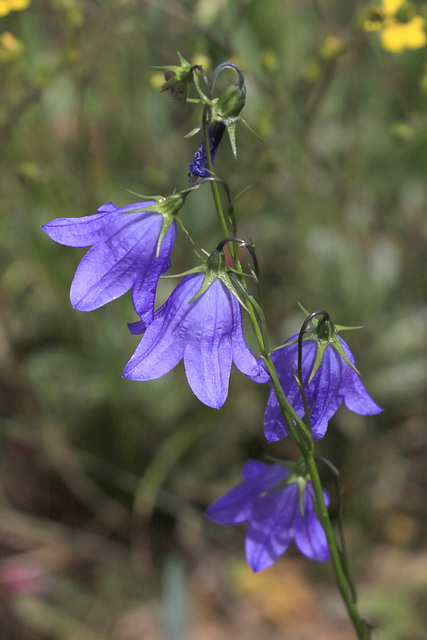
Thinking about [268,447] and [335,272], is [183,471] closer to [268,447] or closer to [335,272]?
[268,447]

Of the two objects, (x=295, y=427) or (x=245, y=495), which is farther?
(x=245, y=495)

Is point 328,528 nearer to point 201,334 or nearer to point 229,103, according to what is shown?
point 201,334

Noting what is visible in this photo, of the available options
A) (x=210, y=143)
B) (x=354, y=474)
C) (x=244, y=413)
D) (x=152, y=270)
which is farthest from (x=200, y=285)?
(x=354, y=474)

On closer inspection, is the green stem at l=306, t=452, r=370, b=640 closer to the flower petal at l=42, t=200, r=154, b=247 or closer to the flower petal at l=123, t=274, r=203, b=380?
the flower petal at l=123, t=274, r=203, b=380

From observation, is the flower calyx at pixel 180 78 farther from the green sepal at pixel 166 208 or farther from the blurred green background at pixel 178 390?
the blurred green background at pixel 178 390

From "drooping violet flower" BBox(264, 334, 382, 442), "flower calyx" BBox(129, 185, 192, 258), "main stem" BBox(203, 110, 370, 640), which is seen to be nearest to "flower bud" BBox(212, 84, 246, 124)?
"main stem" BBox(203, 110, 370, 640)

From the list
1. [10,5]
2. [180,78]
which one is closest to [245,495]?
[180,78]

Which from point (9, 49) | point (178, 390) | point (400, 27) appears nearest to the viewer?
point (9, 49)
